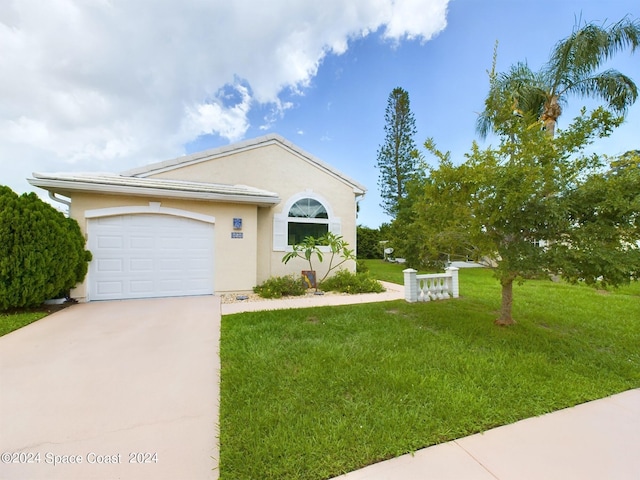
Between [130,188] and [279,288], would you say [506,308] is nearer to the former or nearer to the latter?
[279,288]

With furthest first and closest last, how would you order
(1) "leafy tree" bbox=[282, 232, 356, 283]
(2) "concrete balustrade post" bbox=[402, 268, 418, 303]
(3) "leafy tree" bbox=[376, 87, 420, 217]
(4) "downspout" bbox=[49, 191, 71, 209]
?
1. (3) "leafy tree" bbox=[376, 87, 420, 217]
2. (1) "leafy tree" bbox=[282, 232, 356, 283]
3. (2) "concrete balustrade post" bbox=[402, 268, 418, 303]
4. (4) "downspout" bbox=[49, 191, 71, 209]

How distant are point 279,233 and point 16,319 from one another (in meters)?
6.69

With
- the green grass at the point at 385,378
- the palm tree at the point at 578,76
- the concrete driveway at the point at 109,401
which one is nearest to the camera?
the concrete driveway at the point at 109,401

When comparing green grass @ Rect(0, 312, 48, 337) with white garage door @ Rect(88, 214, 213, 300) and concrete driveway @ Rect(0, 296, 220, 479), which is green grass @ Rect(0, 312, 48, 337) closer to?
concrete driveway @ Rect(0, 296, 220, 479)

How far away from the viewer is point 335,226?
34.3 ft

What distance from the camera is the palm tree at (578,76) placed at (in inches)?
443

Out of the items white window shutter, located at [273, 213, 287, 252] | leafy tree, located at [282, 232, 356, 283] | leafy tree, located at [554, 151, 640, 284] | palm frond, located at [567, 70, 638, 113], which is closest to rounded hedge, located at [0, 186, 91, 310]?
white window shutter, located at [273, 213, 287, 252]

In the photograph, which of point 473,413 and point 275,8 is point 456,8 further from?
point 473,413

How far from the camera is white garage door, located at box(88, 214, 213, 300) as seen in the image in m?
7.24

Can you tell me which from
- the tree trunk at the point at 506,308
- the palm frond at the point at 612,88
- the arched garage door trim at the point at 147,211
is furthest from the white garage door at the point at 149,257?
the palm frond at the point at 612,88

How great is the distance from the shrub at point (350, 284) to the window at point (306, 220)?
6.24ft

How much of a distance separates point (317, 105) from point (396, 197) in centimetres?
1265

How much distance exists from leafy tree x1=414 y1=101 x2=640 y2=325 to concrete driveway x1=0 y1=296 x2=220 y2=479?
16.2 ft

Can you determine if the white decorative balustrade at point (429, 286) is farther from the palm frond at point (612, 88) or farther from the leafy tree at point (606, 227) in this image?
the palm frond at point (612, 88)
